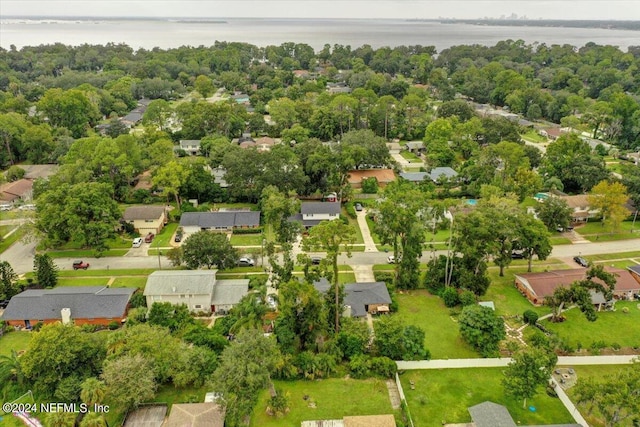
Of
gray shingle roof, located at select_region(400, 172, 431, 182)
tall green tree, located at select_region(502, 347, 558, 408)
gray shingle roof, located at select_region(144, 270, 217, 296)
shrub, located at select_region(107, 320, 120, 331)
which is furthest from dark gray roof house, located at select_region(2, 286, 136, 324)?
gray shingle roof, located at select_region(400, 172, 431, 182)

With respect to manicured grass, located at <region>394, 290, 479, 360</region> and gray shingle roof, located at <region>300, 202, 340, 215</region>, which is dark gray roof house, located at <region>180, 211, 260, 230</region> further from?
manicured grass, located at <region>394, 290, 479, 360</region>

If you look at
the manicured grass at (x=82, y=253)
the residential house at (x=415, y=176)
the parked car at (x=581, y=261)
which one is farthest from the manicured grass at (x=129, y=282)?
the parked car at (x=581, y=261)

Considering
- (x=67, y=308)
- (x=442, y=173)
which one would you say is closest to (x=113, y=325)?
(x=67, y=308)

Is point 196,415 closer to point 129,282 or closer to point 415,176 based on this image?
point 129,282

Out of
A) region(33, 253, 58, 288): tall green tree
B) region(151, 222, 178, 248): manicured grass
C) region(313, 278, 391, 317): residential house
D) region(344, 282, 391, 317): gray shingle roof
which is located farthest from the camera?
region(151, 222, 178, 248): manicured grass

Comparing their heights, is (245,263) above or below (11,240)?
above

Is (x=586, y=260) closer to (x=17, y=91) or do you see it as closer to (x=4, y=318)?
(x=4, y=318)
